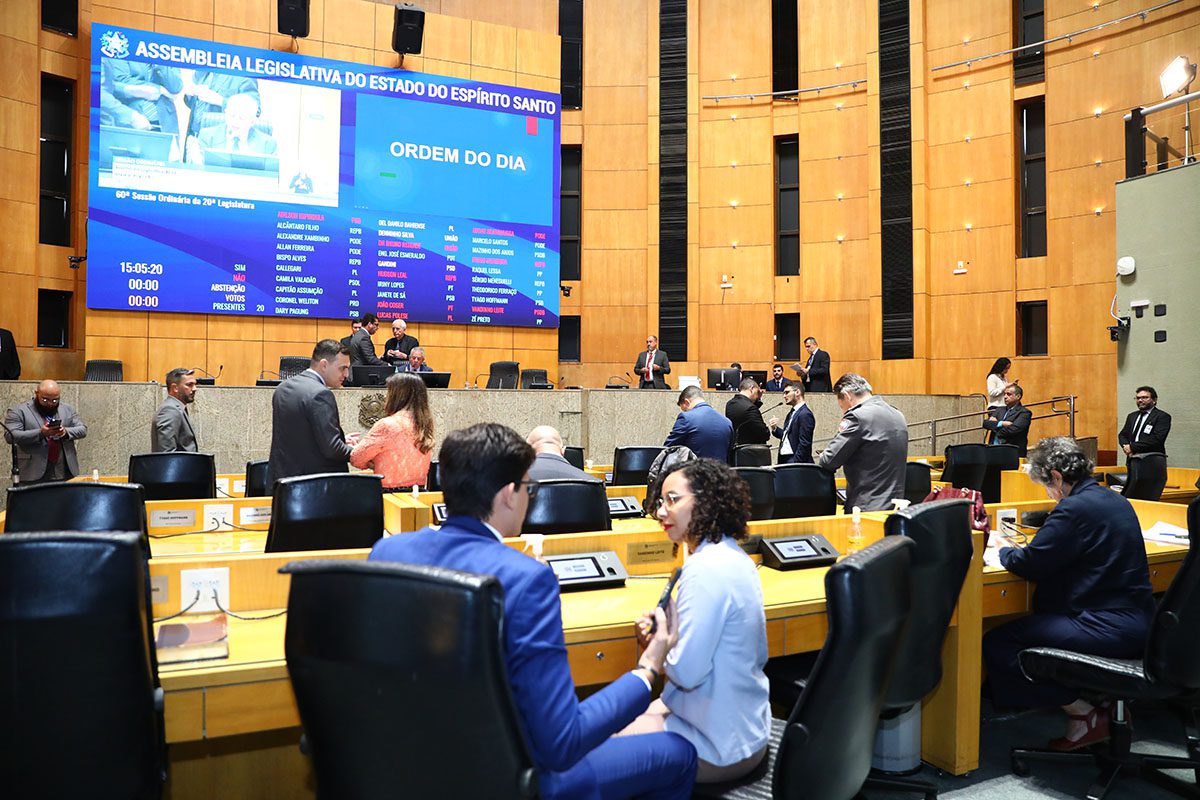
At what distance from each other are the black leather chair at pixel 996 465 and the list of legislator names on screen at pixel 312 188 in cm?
658

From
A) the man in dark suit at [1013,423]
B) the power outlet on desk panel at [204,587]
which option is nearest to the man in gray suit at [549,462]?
the power outlet on desk panel at [204,587]

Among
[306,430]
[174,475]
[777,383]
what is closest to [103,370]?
[174,475]

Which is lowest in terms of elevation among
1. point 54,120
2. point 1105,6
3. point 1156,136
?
point 1156,136

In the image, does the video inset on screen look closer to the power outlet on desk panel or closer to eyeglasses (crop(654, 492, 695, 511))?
the power outlet on desk panel

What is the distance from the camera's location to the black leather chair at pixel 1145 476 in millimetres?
6516

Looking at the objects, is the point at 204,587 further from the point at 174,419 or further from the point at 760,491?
the point at 174,419

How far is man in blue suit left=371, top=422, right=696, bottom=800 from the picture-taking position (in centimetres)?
156

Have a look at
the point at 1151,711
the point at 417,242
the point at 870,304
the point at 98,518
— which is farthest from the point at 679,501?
the point at 870,304

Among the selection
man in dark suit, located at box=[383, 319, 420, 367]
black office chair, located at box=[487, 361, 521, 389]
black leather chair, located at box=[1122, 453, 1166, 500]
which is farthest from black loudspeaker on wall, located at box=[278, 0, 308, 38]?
black leather chair, located at box=[1122, 453, 1166, 500]

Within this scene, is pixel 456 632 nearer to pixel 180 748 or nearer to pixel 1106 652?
pixel 180 748

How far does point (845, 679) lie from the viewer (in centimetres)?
180

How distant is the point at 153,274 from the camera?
1020 cm

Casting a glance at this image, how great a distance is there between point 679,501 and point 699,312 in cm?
1147

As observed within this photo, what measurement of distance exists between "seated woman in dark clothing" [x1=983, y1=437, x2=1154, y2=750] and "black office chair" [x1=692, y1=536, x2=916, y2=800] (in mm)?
1605
